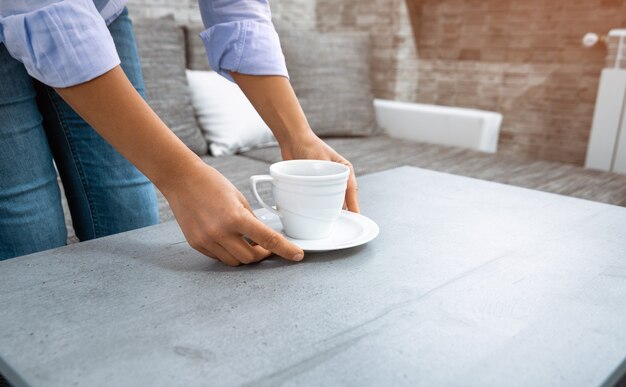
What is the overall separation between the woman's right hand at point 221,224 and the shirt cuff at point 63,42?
157 mm

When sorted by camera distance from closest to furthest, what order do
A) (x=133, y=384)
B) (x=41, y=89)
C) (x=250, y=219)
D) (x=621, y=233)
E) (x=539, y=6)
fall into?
(x=133, y=384), (x=250, y=219), (x=621, y=233), (x=41, y=89), (x=539, y=6)

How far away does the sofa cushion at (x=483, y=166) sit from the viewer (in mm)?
1616

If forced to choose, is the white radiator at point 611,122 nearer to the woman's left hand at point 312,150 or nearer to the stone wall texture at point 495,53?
the stone wall texture at point 495,53

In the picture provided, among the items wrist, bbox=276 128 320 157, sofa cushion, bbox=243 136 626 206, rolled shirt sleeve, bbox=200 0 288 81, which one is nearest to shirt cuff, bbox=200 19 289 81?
rolled shirt sleeve, bbox=200 0 288 81

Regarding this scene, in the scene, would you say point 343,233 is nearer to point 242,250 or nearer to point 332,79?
point 242,250

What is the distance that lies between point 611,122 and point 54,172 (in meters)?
2.26

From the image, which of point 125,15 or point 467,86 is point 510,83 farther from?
point 125,15

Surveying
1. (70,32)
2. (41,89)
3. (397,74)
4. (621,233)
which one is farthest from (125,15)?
(397,74)

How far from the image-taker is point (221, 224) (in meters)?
0.53

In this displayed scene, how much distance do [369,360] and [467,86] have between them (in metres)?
2.67

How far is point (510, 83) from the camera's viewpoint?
2658mm

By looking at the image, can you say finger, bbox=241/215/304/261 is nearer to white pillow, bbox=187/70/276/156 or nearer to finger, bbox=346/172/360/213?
finger, bbox=346/172/360/213

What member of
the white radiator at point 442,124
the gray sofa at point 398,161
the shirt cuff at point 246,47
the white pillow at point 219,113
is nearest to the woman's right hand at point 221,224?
the shirt cuff at point 246,47

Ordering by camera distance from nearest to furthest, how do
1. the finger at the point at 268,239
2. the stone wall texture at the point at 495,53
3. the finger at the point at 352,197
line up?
the finger at the point at 268,239
the finger at the point at 352,197
the stone wall texture at the point at 495,53
